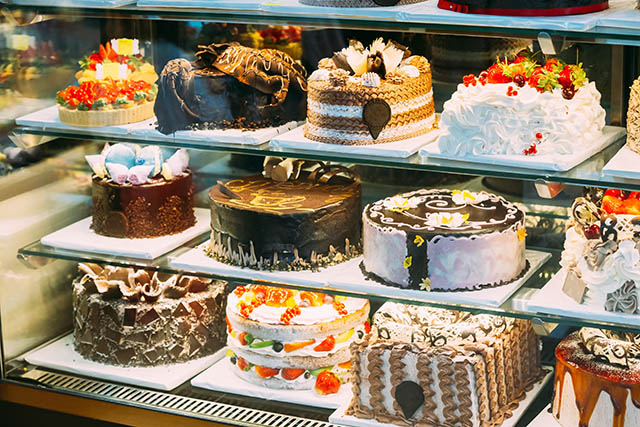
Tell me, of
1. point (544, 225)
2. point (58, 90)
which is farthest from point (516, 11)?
point (58, 90)

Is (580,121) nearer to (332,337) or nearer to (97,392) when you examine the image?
(332,337)

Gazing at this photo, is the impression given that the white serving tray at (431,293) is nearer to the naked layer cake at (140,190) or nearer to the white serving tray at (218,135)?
the white serving tray at (218,135)

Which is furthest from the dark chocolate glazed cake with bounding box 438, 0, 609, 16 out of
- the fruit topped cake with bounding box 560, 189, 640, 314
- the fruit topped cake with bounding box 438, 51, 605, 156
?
the fruit topped cake with bounding box 560, 189, 640, 314

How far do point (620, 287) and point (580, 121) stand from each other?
520 millimetres

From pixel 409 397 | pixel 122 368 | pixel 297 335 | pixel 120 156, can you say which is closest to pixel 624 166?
pixel 409 397

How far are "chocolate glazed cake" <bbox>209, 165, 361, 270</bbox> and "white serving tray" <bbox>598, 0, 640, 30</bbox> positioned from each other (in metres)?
1.14

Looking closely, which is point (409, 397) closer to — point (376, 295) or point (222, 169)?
point (376, 295)

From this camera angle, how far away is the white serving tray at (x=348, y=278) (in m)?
3.60

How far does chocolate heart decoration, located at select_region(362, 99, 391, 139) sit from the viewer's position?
3.59 meters

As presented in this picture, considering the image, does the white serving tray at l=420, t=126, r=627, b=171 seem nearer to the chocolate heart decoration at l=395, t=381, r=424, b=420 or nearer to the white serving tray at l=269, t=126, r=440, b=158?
the white serving tray at l=269, t=126, r=440, b=158

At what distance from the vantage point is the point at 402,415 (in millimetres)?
3816

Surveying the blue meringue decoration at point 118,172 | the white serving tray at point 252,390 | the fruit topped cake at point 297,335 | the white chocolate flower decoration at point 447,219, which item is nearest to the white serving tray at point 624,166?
the white chocolate flower decoration at point 447,219

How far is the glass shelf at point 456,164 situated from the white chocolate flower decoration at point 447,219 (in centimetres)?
21

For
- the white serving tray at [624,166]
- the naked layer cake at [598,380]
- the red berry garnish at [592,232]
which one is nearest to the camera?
the white serving tray at [624,166]
